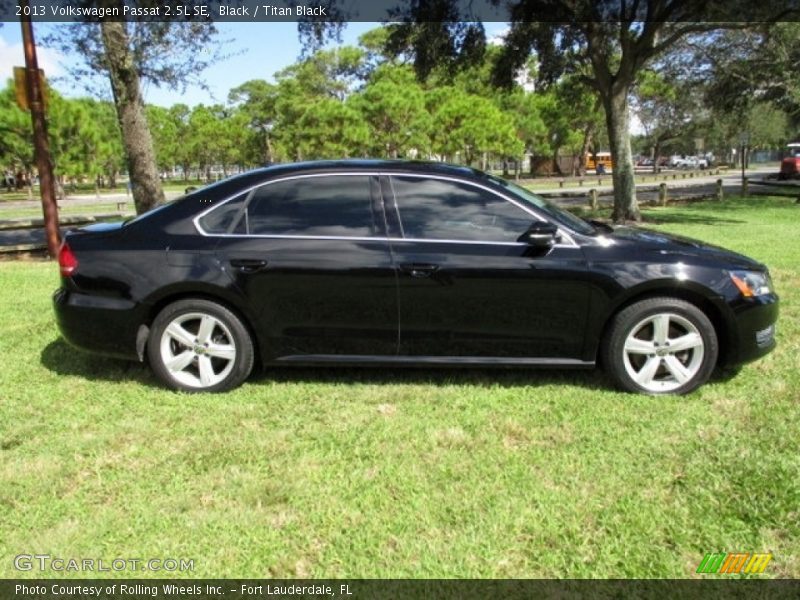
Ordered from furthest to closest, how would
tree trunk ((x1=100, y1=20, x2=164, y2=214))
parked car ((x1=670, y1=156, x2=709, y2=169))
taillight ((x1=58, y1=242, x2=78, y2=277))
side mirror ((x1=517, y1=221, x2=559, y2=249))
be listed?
1. parked car ((x1=670, y1=156, x2=709, y2=169))
2. tree trunk ((x1=100, y1=20, x2=164, y2=214))
3. taillight ((x1=58, y1=242, x2=78, y2=277))
4. side mirror ((x1=517, y1=221, x2=559, y2=249))

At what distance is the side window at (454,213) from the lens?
4.14 metres

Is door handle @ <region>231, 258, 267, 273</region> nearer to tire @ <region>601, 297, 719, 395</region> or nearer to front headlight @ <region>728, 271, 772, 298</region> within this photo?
tire @ <region>601, 297, 719, 395</region>

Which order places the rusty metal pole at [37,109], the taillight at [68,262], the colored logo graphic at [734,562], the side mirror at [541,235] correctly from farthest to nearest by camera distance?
the rusty metal pole at [37,109] < the taillight at [68,262] < the side mirror at [541,235] < the colored logo graphic at [734,562]

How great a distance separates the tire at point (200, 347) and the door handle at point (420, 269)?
45.6 inches

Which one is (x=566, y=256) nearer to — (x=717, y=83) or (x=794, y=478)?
(x=794, y=478)

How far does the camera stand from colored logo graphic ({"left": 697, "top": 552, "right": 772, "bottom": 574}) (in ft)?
8.21

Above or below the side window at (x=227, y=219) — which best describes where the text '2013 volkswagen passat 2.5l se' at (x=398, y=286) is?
below

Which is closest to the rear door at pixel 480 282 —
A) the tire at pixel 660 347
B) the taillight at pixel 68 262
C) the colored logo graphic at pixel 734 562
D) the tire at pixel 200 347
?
the tire at pixel 660 347

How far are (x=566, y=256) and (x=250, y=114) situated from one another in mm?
59592

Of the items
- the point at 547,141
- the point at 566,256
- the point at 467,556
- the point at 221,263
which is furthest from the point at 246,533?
the point at 547,141

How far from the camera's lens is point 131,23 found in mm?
9859

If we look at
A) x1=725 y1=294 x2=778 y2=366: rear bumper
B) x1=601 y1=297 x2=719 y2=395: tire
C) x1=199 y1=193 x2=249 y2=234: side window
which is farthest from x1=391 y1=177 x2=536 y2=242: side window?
x1=725 y1=294 x2=778 y2=366: rear bumper

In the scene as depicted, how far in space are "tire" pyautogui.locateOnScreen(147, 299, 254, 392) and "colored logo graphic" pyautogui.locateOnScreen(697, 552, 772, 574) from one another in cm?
288

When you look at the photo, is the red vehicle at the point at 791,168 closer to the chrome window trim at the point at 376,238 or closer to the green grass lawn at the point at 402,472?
the green grass lawn at the point at 402,472
